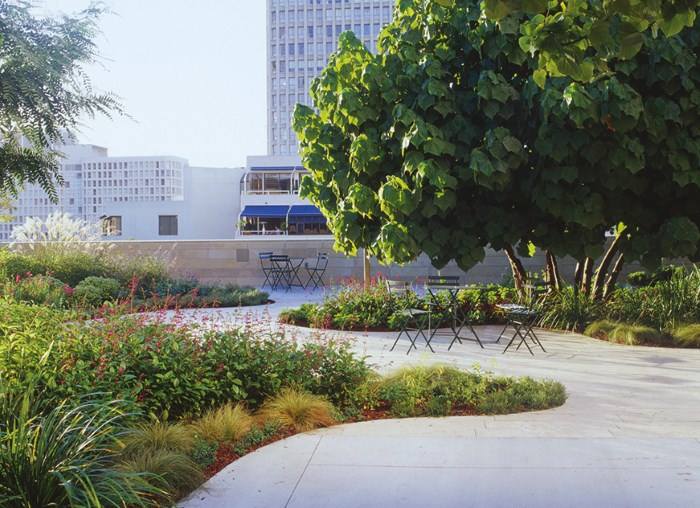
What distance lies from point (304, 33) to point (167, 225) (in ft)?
216

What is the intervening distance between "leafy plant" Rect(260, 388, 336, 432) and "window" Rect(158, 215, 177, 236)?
65.7 m

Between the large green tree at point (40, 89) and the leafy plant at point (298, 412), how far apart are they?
289 centimetres

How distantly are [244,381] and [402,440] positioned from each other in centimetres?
147

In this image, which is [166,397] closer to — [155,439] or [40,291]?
[155,439]

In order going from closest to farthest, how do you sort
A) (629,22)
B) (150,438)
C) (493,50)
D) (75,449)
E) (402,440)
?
(629,22) → (75,449) → (150,438) → (402,440) → (493,50)

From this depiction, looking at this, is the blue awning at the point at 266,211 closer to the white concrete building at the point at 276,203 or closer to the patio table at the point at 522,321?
the white concrete building at the point at 276,203

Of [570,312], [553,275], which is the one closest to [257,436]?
[570,312]

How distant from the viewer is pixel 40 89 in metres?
5.84

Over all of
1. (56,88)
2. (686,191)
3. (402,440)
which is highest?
(56,88)

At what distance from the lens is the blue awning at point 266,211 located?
67.4 m

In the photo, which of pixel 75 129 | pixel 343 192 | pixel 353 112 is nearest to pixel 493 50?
pixel 353 112

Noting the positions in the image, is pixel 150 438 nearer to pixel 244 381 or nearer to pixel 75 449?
pixel 75 449

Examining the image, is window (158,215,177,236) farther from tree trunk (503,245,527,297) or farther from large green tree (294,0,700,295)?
large green tree (294,0,700,295)

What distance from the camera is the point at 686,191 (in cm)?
965
